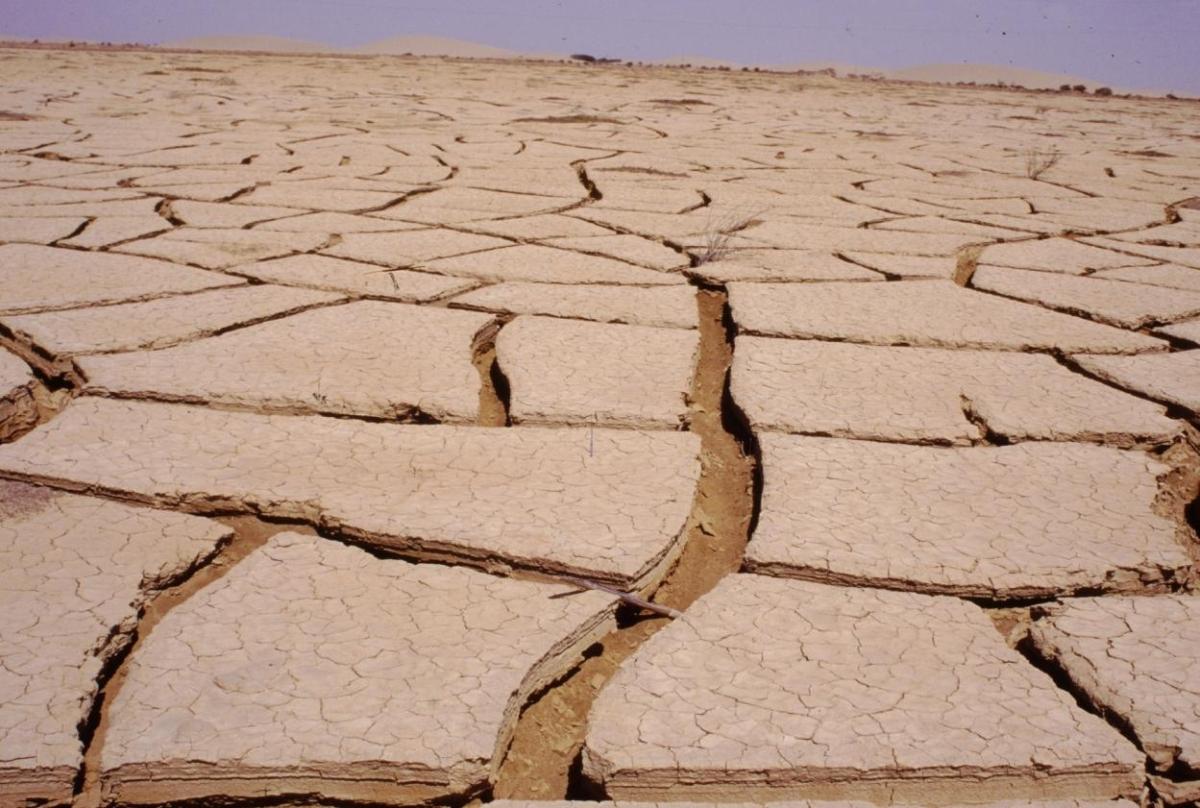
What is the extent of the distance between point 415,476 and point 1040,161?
4.38 metres

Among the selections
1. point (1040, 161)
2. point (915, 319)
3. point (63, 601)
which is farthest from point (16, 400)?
point (1040, 161)

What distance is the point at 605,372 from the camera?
5.25 ft

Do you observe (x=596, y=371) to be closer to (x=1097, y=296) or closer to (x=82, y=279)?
(x=82, y=279)

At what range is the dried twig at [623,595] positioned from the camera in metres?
1.02

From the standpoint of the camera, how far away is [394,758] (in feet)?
2.55

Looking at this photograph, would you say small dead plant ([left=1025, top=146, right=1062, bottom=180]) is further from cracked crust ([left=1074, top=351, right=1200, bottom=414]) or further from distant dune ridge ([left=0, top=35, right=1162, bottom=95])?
distant dune ridge ([left=0, top=35, right=1162, bottom=95])

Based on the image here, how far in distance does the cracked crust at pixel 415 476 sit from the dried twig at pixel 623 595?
11mm

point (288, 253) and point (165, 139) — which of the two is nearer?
point (288, 253)

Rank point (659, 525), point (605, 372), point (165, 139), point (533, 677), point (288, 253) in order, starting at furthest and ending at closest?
point (165, 139)
point (288, 253)
point (605, 372)
point (659, 525)
point (533, 677)

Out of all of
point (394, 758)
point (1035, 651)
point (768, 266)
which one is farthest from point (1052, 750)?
point (768, 266)

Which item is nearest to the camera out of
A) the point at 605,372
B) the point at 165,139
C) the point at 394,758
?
the point at 394,758

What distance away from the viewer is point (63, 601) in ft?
3.17

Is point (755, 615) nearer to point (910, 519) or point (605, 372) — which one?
point (910, 519)

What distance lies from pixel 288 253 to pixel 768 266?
1155 millimetres
